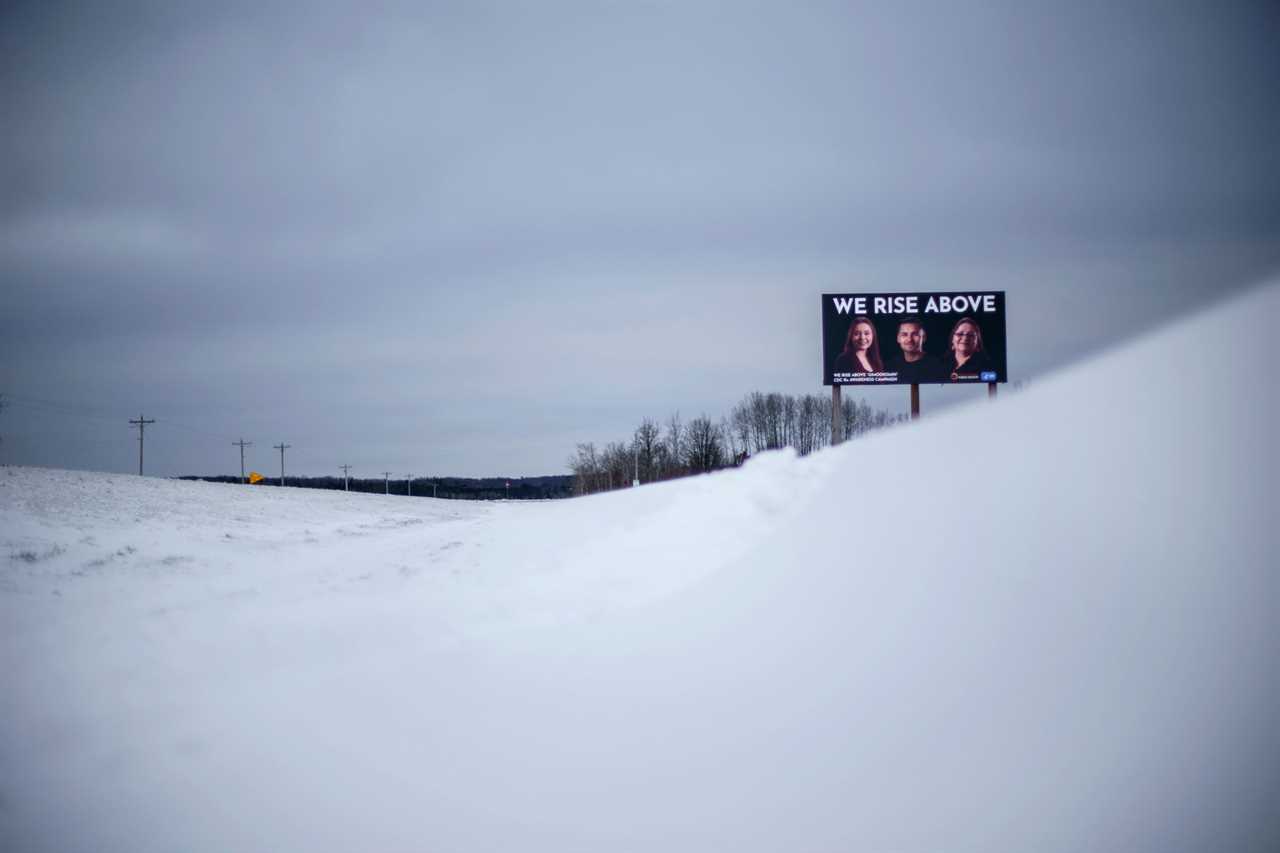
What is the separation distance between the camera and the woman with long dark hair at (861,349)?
2130cm

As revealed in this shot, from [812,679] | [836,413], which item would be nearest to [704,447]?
[836,413]

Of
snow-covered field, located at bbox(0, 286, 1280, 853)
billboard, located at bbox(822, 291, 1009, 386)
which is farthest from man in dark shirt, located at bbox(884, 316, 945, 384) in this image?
snow-covered field, located at bbox(0, 286, 1280, 853)

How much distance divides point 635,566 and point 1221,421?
262cm

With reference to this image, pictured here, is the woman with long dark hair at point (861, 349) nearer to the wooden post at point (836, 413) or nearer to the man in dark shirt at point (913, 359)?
the man in dark shirt at point (913, 359)

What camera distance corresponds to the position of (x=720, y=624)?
3141mm

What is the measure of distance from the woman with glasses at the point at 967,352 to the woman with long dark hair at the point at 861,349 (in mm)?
2029

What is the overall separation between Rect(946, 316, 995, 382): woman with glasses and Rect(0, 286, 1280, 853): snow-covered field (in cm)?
1844

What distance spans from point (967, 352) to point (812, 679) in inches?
812

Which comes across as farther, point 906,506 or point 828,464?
point 828,464

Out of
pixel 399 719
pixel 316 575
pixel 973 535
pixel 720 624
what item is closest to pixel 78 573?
pixel 316 575

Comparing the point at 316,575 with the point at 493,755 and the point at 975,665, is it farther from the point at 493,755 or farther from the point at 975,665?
the point at 975,665

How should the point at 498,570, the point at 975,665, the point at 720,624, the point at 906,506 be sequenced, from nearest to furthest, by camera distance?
the point at 975,665 < the point at 720,624 < the point at 906,506 < the point at 498,570

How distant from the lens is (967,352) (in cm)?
2133

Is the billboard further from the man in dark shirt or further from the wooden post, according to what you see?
the wooden post
